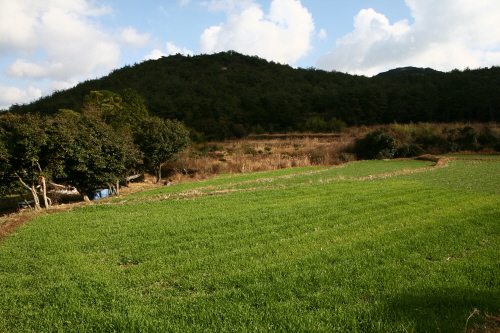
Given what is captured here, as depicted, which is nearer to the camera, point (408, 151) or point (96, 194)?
point (96, 194)

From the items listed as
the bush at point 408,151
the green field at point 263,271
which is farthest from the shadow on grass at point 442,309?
the bush at point 408,151

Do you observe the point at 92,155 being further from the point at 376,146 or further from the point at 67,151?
the point at 376,146

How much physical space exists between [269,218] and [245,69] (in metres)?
98.5

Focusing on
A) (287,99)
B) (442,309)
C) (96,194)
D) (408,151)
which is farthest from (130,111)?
(442,309)

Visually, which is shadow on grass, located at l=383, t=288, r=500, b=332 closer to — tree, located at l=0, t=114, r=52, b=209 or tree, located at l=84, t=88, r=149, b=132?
tree, located at l=0, t=114, r=52, b=209

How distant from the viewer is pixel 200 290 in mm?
4508

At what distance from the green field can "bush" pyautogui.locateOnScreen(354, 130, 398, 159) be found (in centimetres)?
2376

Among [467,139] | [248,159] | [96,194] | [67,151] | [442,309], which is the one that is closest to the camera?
[442,309]

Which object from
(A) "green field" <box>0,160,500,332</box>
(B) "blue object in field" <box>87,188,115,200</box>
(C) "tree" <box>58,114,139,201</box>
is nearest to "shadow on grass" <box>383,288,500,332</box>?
(A) "green field" <box>0,160,500,332</box>

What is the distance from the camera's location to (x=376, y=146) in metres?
32.5

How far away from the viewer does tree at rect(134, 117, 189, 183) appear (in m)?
25.7

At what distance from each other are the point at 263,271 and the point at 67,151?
13.1 m

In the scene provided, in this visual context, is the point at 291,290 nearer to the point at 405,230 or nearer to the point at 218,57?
the point at 405,230

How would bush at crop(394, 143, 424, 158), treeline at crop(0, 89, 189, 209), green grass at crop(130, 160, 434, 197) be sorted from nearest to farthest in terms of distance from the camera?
1. treeline at crop(0, 89, 189, 209)
2. green grass at crop(130, 160, 434, 197)
3. bush at crop(394, 143, 424, 158)
